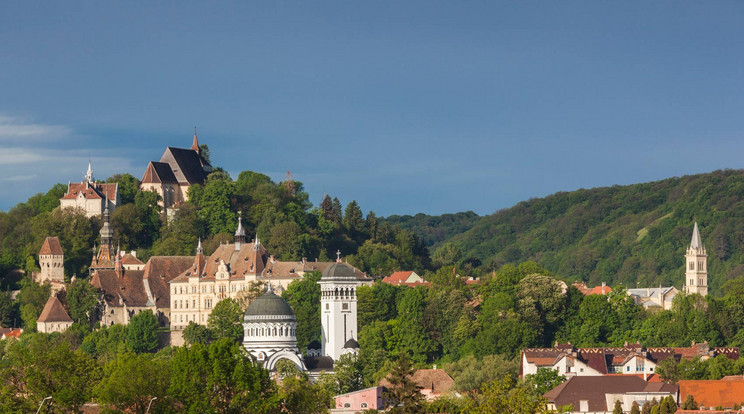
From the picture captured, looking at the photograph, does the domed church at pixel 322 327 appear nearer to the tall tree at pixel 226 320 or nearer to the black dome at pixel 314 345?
the black dome at pixel 314 345

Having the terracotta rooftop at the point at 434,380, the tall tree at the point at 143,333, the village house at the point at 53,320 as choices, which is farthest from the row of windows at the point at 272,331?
the village house at the point at 53,320

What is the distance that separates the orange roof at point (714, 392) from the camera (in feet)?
293

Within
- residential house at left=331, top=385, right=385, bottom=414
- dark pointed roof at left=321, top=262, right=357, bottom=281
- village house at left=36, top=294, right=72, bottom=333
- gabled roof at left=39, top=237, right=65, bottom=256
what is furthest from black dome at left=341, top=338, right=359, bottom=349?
gabled roof at left=39, top=237, right=65, bottom=256

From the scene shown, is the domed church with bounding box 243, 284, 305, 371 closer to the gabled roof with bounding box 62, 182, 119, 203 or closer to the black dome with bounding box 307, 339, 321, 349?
the black dome with bounding box 307, 339, 321, 349

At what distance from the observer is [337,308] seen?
12050 centimetres

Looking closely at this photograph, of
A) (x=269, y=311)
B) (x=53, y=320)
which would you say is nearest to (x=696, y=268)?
(x=269, y=311)

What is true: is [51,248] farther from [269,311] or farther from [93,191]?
[269,311]

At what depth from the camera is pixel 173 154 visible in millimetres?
156250

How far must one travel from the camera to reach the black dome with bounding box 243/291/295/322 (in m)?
118

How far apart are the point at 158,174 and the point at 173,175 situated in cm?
230

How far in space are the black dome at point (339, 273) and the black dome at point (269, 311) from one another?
160 inches

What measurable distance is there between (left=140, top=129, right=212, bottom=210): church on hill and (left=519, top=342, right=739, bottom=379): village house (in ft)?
175

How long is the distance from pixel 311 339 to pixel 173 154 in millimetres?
38403

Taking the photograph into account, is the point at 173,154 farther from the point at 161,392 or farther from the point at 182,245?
the point at 161,392
